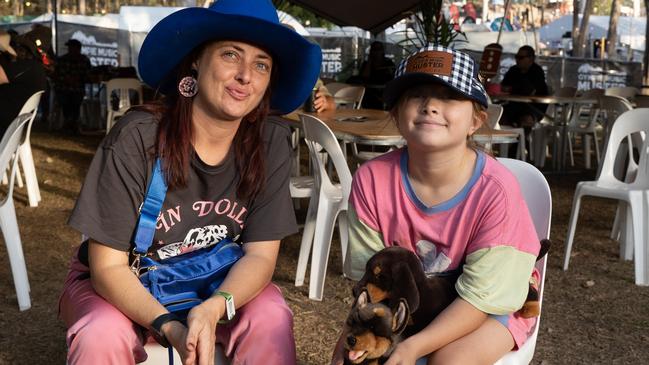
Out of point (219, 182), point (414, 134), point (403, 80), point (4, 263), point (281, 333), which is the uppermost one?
point (403, 80)

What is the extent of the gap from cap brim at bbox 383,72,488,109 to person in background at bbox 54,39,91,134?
36.9 feet

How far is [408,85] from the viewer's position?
6.17 feet

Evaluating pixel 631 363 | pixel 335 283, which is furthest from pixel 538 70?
pixel 631 363

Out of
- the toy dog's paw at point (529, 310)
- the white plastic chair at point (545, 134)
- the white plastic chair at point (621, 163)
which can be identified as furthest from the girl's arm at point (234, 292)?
the white plastic chair at point (545, 134)

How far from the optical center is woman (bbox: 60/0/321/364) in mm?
1861

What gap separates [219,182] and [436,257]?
23.1 inches

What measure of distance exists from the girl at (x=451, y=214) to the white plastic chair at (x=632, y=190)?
282cm

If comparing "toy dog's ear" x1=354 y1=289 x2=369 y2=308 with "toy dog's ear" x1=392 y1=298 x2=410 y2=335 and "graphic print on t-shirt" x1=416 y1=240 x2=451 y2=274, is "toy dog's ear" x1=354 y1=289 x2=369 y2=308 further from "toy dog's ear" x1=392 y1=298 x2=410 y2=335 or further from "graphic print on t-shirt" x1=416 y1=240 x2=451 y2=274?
"graphic print on t-shirt" x1=416 y1=240 x2=451 y2=274

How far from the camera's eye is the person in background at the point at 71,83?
12555 millimetres

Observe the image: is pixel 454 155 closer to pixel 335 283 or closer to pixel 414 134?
pixel 414 134

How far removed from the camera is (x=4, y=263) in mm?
4738

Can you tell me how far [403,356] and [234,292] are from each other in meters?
0.48

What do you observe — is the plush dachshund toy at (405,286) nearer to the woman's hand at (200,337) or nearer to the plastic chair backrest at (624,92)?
the woman's hand at (200,337)

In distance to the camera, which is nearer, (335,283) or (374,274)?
(374,274)
